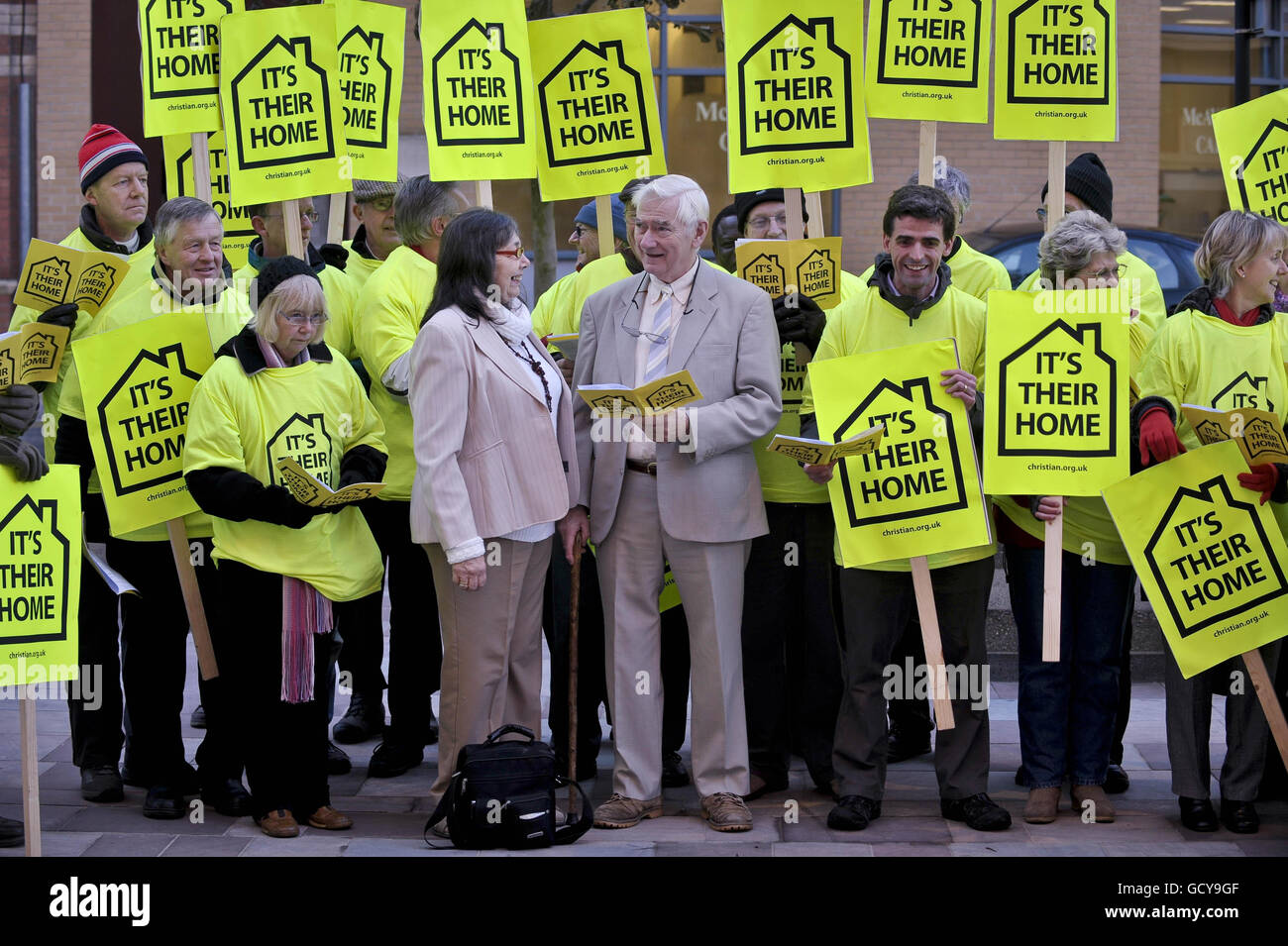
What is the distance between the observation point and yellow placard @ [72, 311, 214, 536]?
552 centimetres

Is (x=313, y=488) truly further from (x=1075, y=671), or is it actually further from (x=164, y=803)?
(x=1075, y=671)

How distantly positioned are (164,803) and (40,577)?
1045mm

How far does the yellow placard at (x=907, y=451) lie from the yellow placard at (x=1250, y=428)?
76 cm

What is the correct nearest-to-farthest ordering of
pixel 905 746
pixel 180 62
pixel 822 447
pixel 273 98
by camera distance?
pixel 822 447 < pixel 273 98 < pixel 180 62 < pixel 905 746

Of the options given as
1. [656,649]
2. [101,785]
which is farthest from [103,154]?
[656,649]

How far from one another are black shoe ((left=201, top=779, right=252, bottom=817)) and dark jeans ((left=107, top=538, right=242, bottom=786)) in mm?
28

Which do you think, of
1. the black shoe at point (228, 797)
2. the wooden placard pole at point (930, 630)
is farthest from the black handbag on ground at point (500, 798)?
the wooden placard pole at point (930, 630)

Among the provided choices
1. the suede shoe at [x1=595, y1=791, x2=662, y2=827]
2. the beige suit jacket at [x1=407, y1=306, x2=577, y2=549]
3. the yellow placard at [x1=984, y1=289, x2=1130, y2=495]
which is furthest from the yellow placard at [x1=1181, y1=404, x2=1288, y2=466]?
the suede shoe at [x1=595, y1=791, x2=662, y2=827]

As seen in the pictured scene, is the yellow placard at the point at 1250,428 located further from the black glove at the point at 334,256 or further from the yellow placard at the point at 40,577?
the yellow placard at the point at 40,577

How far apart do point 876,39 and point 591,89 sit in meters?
1.15

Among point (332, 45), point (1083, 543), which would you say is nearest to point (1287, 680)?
point (1083, 543)

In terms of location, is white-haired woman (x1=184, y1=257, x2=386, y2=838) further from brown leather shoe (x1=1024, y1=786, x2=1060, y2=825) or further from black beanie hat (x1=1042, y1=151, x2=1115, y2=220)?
black beanie hat (x1=1042, y1=151, x2=1115, y2=220)

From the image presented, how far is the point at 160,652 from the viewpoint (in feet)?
18.9

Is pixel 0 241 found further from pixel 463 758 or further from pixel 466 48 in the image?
pixel 463 758
